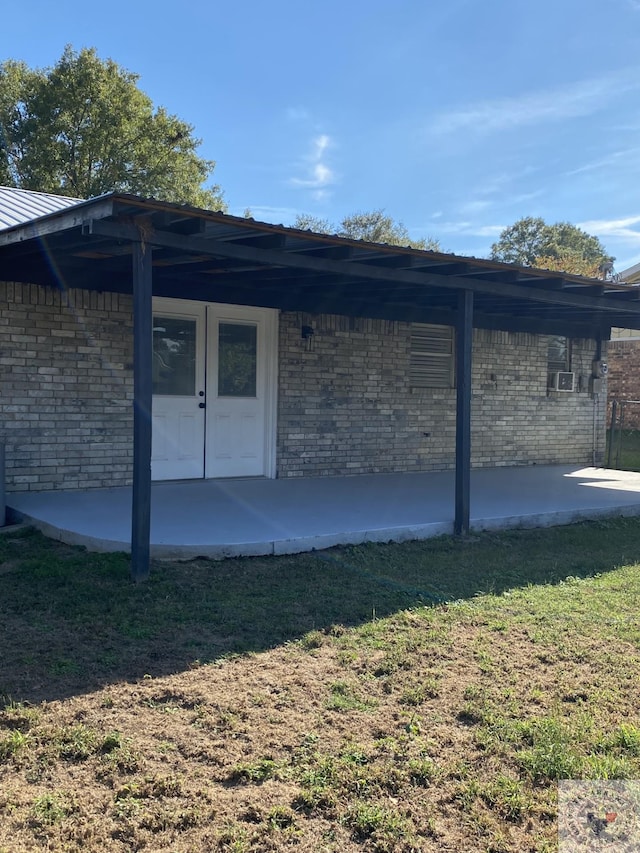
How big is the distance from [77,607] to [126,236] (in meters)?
2.47

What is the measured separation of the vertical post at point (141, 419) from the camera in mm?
5215

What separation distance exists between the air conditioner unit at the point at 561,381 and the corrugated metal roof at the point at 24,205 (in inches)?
313

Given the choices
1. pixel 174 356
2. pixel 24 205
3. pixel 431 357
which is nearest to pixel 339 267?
pixel 174 356

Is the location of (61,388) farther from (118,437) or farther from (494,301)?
(494,301)

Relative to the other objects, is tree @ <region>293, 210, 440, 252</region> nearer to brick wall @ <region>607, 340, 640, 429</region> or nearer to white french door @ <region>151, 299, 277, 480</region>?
brick wall @ <region>607, 340, 640, 429</region>

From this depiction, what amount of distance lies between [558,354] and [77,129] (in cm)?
1700

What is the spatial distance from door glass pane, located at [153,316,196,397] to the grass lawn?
3.07 m

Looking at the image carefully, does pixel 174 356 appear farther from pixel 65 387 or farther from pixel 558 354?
pixel 558 354

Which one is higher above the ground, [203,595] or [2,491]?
[2,491]

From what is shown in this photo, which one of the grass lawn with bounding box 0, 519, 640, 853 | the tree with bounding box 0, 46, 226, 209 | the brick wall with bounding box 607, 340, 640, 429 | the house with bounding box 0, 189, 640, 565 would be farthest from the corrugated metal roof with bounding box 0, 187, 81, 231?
the brick wall with bounding box 607, 340, 640, 429

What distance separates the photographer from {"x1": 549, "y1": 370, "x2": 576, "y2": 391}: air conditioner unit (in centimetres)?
1239

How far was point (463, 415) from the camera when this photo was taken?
718 cm

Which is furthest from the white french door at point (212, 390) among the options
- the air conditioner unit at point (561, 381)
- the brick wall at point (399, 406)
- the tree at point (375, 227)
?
the tree at point (375, 227)

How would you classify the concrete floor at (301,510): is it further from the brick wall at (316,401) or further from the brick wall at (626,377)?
the brick wall at (626,377)
